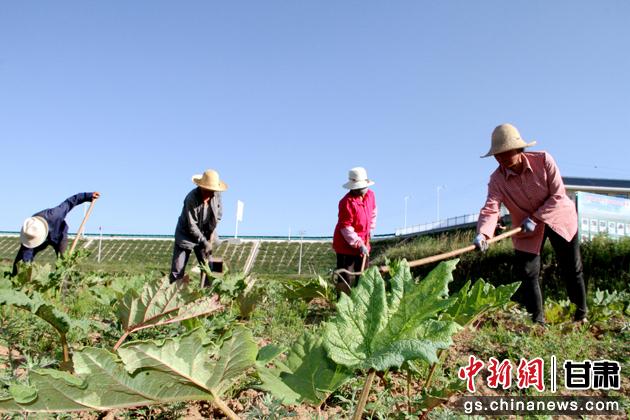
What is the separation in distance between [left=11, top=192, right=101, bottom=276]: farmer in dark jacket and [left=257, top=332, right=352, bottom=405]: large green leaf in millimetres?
6228

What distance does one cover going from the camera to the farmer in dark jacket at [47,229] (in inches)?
277

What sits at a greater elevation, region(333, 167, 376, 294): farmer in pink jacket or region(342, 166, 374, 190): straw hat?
region(342, 166, 374, 190): straw hat

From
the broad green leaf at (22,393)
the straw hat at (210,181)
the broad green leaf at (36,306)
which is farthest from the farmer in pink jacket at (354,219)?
the broad green leaf at (22,393)

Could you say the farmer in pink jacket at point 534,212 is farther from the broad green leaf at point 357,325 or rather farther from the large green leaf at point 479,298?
the broad green leaf at point 357,325

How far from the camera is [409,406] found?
1.99 m

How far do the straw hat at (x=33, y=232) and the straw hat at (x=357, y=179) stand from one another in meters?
4.03

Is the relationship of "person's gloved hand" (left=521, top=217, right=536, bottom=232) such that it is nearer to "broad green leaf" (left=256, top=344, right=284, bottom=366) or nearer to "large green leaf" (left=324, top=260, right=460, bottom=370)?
"large green leaf" (left=324, top=260, right=460, bottom=370)

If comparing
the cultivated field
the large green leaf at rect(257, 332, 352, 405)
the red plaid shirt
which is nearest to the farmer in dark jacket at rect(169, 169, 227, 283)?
the cultivated field

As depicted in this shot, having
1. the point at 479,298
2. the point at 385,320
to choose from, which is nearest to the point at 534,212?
the point at 479,298

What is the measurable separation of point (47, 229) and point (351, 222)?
4109 mm

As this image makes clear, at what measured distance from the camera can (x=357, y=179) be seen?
6.21 metres

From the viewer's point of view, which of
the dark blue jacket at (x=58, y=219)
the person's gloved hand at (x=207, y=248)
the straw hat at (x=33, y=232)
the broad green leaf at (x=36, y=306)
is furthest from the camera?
the dark blue jacket at (x=58, y=219)

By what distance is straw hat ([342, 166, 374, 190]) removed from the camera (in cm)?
612

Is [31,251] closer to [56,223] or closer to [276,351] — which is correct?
[56,223]
